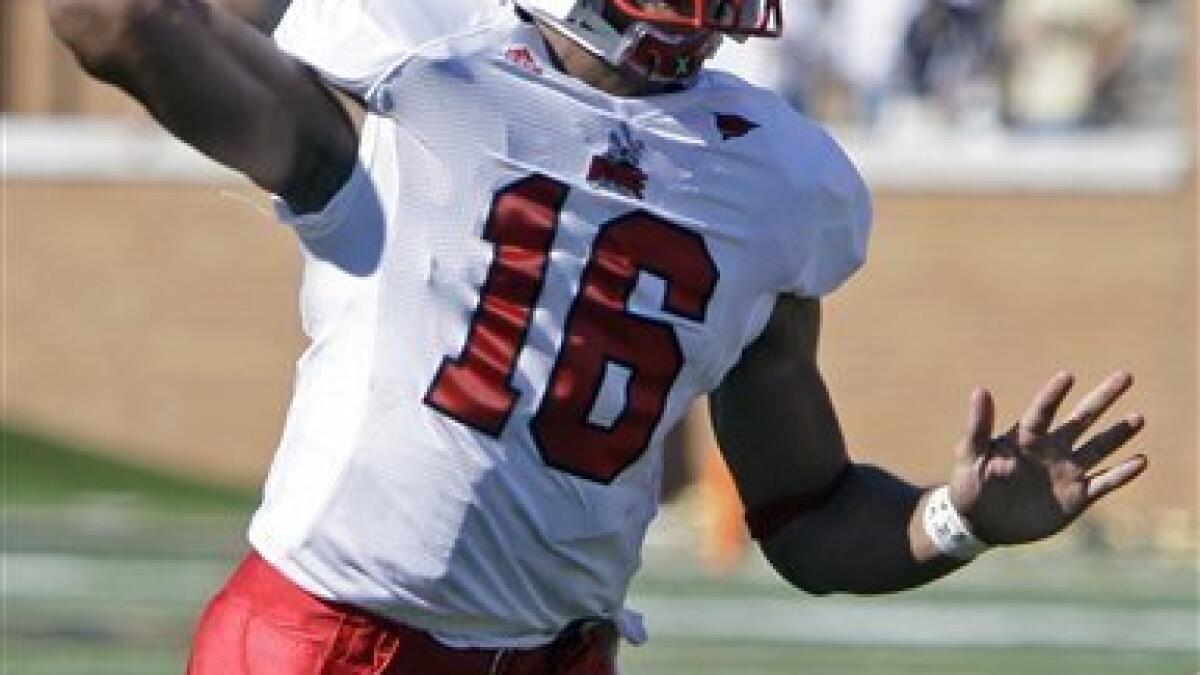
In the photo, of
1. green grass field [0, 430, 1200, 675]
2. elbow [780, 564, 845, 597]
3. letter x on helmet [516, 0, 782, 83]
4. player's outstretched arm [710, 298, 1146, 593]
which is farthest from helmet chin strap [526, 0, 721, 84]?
green grass field [0, 430, 1200, 675]

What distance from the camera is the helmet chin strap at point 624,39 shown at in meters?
3.77

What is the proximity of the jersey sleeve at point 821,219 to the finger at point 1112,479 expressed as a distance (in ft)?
1.26

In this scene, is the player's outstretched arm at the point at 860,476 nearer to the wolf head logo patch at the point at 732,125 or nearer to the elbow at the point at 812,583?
the elbow at the point at 812,583

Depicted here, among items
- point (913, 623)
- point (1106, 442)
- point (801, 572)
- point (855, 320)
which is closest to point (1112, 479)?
point (1106, 442)

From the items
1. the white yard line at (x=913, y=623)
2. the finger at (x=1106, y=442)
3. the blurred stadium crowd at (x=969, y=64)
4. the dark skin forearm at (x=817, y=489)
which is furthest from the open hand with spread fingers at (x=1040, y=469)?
the blurred stadium crowd at (x=969, y=64)

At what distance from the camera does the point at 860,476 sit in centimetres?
425

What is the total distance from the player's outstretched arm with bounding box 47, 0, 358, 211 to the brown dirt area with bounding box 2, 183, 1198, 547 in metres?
12.8

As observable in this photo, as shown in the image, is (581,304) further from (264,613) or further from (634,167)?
(264,613)

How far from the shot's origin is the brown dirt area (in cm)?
1656

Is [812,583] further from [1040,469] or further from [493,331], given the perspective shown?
[493,331]

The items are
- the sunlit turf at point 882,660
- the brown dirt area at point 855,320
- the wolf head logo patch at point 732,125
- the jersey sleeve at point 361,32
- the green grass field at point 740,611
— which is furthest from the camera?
the brown dirt area at point 855,320

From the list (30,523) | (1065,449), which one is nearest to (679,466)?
(30,523)

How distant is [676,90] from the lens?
389 cm

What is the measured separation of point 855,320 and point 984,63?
1.50 m
